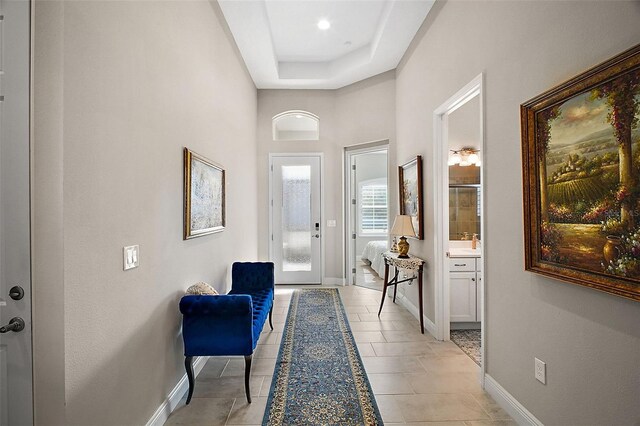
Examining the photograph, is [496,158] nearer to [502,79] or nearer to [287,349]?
[502,79]

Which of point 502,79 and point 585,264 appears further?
point 502,79

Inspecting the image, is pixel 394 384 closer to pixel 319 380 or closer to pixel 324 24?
pixel 319 380

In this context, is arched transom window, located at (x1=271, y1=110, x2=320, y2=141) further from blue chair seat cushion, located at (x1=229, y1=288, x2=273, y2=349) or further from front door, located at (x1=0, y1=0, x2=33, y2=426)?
front door, located at (x1=0, y1=0, x2=33, y2=426)

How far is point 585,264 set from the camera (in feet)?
4.88

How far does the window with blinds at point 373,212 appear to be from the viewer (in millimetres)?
8031

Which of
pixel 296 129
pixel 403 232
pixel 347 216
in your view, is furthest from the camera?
pixel 296 129

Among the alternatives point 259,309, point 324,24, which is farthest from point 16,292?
point 324,24

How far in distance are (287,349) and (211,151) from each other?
6.73ft

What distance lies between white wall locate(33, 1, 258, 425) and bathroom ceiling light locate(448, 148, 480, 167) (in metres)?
3.12

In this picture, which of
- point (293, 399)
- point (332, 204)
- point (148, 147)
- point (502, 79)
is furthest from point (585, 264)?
point (332, 204)

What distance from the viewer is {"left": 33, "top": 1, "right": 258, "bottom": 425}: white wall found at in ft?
4.15

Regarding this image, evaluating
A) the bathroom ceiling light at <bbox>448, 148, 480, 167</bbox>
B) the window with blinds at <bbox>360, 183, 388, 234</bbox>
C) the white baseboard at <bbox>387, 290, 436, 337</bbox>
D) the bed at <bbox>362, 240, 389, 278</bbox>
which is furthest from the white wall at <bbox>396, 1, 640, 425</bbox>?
the window with blinds at <bbox>360, 183, 388, 234</bbox>

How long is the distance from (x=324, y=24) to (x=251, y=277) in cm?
327

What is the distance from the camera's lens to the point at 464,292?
3502 mm
